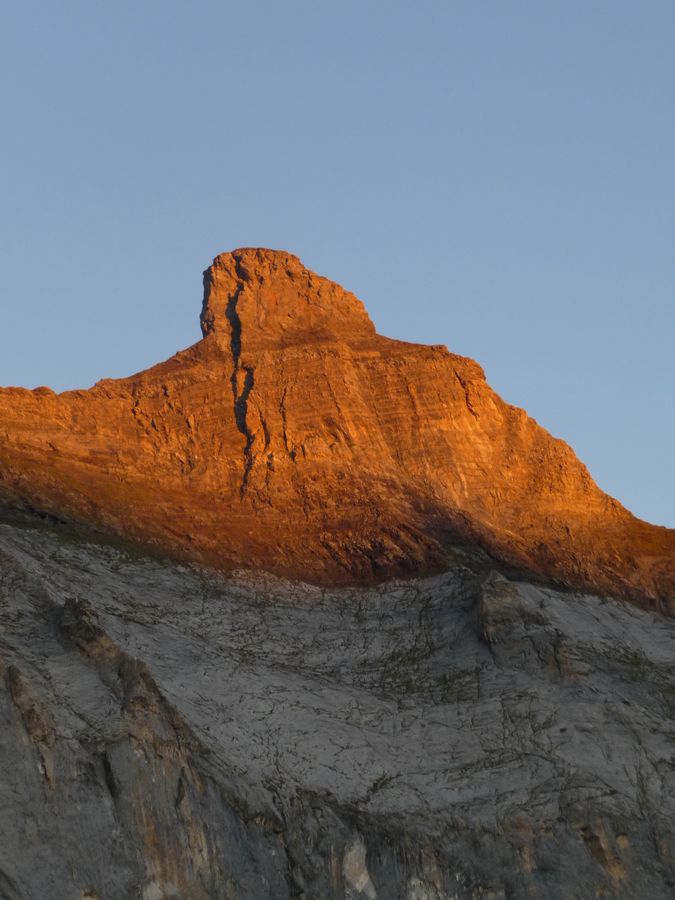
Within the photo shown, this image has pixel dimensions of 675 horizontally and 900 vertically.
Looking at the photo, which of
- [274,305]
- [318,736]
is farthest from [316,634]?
[274,305]

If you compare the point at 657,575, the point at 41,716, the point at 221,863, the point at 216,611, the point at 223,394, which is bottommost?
the point at 221,863

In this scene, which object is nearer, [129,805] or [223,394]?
[129,805]

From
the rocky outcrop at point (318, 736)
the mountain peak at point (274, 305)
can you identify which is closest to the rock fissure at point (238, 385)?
the mountain peak at point (274, 305)

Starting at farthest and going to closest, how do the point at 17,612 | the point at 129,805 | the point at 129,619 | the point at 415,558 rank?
the point at 415,558, the point at 129,619, the point at 17,612, the point at 129,805

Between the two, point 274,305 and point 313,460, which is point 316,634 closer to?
point 313,460

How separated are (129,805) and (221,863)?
3.90 meters

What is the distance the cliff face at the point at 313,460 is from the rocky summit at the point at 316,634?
178 mm

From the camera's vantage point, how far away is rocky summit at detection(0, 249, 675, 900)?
64.0m

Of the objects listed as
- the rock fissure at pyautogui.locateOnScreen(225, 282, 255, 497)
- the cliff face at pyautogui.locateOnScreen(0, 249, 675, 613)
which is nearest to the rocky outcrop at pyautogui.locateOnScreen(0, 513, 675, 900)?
the cliff face at pyautogui.locateOnScreen(0, 249, 675, 613)

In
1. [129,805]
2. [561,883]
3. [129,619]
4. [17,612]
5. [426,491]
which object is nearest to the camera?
[129,805]

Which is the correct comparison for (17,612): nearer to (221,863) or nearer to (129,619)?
(129,619)

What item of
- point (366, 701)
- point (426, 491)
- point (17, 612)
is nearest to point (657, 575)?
point (426, 491)

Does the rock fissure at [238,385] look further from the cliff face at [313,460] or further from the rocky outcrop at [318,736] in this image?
the rocky outcrop at [318,736]

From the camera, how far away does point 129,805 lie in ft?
205
